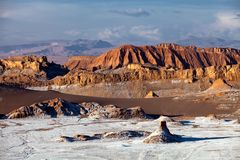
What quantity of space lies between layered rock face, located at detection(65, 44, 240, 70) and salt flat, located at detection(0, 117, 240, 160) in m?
96.1

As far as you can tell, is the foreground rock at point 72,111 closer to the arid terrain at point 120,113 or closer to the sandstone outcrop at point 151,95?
the arid terrain at point 120,113

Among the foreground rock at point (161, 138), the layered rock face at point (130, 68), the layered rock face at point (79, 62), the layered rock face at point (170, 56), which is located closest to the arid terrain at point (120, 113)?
the foreground rock at point (161, 138)

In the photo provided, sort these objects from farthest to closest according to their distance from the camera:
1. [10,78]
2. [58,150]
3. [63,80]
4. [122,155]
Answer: [10,78] → [63,80] → [58,150] → [122,155]

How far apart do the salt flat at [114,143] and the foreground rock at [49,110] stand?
6132mm

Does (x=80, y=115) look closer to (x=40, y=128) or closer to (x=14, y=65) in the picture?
(x=40, y=128)

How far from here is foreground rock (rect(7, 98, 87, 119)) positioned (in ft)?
202

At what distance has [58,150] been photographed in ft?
112

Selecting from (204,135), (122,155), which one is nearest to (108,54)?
(204,135)

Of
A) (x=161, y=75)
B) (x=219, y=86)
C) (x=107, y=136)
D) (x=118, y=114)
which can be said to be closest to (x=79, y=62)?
(x=161, y=75)

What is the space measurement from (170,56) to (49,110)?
306 feet

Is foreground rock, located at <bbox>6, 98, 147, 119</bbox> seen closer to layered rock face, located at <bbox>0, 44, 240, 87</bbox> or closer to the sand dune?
the sand dune

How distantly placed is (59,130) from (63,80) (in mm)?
50860

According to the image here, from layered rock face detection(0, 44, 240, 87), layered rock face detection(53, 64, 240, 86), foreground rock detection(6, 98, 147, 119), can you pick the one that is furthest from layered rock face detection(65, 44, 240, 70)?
foreground rock detection(6, 98, 147, 119)

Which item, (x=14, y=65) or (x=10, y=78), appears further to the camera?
(x=14, y=65)
